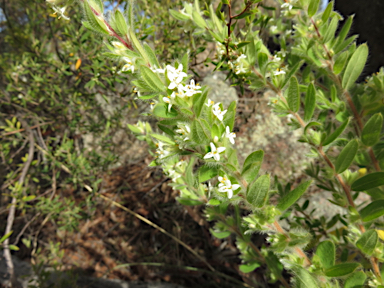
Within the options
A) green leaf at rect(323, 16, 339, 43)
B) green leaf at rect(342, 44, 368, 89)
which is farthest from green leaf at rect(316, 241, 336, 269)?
green leaf at rect(323, 16, 339, 43)

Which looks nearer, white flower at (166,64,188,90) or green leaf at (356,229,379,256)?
white flower at (166,64,188,90)

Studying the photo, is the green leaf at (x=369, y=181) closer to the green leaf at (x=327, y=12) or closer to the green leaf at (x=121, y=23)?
the green leaf at (x=327, y=12)

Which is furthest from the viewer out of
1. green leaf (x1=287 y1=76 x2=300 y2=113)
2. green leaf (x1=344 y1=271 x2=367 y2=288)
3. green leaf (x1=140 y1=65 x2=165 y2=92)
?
green leaf (x1=287 y1=76 x2=300 y2=113)

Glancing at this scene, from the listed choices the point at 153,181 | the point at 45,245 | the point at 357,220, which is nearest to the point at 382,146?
the point at 357,220

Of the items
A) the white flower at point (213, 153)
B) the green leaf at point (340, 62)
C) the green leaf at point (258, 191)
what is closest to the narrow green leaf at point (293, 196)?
the green leaf at point (258, 191)

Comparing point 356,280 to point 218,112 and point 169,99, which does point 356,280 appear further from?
point 169,99

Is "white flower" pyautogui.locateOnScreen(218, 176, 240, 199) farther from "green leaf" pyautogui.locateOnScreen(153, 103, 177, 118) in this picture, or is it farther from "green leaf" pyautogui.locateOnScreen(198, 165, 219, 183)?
"green leaf" pyautogui.locateOnScreen(153, 103, 177, 118)

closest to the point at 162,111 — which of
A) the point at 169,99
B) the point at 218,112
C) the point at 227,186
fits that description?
the point at 169,99
